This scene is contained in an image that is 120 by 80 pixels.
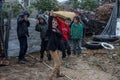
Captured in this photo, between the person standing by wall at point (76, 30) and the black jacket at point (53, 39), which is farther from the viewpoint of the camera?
the person standing by wall at point (76, 30)

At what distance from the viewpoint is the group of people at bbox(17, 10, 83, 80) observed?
323 inches

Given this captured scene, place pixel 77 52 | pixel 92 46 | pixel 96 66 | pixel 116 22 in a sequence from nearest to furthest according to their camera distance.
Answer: pixel 96 66 → pixel 77 52 → pixel 92 46 → pixel 116 22

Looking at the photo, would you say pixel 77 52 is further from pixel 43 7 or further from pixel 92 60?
pixel 43 7

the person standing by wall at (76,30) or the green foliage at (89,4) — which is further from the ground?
the green foliage at (89,4)

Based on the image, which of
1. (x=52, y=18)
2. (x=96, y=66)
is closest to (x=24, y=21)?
(x=52, y=18)

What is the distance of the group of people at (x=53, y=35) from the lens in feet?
26.9

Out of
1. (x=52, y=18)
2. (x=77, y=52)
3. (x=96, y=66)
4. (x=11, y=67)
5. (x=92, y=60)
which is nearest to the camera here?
(x=52, y=18)

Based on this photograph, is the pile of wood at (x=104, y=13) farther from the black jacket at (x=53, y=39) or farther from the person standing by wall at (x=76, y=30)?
the black jacket at (x=53, y=39)

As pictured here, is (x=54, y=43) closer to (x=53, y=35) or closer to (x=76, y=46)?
(x=53, y=35)

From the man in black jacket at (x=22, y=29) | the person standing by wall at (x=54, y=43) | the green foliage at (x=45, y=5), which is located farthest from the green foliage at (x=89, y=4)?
the person standing by wall at (x=54, y=43)

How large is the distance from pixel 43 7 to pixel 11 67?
27.9 ft

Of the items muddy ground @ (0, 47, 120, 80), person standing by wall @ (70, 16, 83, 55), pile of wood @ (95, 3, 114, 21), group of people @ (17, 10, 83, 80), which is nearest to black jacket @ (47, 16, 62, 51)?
group of people @ (17, 10, 83, 80)

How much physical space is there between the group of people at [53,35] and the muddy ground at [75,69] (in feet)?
1.12

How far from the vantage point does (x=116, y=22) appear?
1659 centimetres
